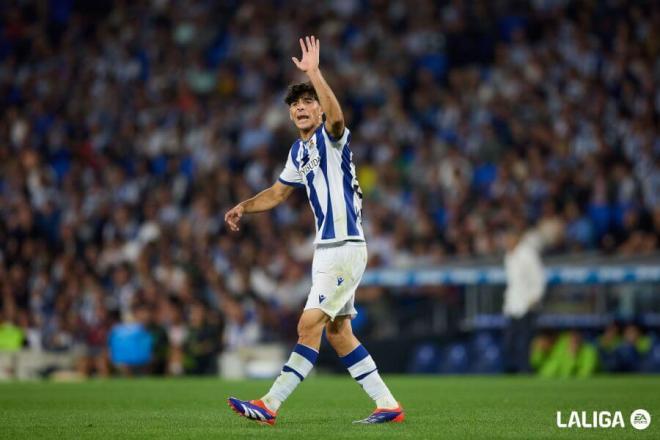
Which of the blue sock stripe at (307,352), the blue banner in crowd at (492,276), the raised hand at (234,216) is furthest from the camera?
the blue banner in crowd at (492,276)

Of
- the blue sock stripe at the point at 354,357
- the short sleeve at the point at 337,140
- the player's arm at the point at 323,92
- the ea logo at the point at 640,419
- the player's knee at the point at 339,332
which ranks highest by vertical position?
the player's arm at the point at 323,92

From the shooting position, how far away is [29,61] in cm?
2973

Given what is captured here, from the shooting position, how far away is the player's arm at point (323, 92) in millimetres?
8477

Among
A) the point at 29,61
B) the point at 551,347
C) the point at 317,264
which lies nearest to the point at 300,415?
the point at 317,264

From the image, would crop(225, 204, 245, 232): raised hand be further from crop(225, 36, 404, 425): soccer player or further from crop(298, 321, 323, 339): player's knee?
crop(298, 321, 323, 339): player's knee

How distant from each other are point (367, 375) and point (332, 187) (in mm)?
1381

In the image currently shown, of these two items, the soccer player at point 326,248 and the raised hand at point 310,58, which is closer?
the raised hand at point 310,58

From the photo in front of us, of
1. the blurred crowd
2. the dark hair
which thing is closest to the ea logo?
the dark hair

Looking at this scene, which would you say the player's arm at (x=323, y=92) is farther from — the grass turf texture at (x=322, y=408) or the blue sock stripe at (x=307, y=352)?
the grass turf texture at (x=322, y=408)

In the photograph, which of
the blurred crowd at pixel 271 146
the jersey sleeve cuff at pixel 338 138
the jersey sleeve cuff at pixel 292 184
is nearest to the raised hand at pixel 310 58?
the jersey sleeve cuff at pixel 338 138

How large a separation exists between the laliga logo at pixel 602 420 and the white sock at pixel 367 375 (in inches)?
49.0

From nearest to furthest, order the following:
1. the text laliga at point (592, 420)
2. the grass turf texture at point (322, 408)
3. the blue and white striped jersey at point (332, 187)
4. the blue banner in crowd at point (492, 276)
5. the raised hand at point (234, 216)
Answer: the grass turf texture at point (322, 408), the text laliga at point (592, 420), the blue and white striped jersey at point (332, 187), the raised hand at point (234, 216), the blue banner in crowd at point (492, 276)

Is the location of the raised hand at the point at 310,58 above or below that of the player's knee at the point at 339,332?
above

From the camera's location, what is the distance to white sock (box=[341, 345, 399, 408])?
9.10m
